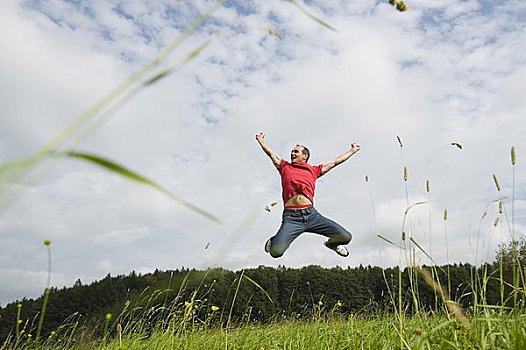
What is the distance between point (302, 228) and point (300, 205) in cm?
30

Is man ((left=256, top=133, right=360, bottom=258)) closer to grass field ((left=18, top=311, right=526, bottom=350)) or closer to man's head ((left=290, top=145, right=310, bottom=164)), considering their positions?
man's head ((left=290, top=145, right=310, bottom=164))

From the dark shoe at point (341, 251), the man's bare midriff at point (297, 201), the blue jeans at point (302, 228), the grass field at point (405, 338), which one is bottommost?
the grass field at point (405, 338)

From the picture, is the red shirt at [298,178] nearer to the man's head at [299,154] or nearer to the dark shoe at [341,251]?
the man's head at [299,154]

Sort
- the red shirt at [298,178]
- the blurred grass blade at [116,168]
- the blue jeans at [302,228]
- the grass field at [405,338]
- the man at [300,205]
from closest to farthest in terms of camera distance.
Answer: the blurred grass blade at [116,168]
the grass field at [405,338]
the blue jeans at [302,228]
the man at [300,205]
the red shirt at [298,178]

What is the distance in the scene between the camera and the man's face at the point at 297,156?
20.2ft

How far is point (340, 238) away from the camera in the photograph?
5.57 metres

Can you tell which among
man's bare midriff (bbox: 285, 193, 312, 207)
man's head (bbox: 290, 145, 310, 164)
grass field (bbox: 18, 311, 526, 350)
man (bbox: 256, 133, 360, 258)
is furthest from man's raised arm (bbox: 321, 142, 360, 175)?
grass field (bbox: 18, 311, 526, 350)

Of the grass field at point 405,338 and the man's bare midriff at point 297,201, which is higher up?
the man's bare midriff at point 297,201

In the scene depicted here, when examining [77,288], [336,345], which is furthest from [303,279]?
[336,345]

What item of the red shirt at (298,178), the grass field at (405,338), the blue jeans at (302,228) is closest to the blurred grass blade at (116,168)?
the grass field at (405,338)

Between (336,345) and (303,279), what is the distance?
31.5 ft

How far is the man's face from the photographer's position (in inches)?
242

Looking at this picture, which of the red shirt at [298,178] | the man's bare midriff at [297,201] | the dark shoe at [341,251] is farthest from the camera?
the dark shoe at [341,251]

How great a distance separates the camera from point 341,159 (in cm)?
611
